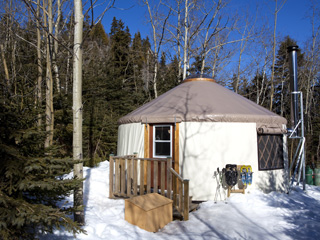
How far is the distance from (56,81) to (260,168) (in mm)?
9200

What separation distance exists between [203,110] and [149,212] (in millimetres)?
3166

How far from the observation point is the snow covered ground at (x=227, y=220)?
13.5ft

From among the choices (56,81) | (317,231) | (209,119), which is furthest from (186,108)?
(56,81)

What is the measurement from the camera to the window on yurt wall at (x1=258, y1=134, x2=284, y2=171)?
6816mm

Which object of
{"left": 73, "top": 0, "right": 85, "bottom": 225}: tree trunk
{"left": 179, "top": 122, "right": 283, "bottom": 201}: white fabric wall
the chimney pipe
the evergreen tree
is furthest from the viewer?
the chimney pipe

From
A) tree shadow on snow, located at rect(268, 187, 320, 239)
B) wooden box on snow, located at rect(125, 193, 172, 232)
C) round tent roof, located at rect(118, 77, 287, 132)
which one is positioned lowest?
tree shadow on snow, located at rect(268, 187, 320, 239)

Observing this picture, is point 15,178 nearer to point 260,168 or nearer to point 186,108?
point 186,108

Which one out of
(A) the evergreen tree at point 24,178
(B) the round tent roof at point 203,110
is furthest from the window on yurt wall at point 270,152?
(A) the evergreen tree at point 24,178

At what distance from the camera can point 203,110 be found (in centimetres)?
665

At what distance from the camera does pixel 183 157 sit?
6.44 meters

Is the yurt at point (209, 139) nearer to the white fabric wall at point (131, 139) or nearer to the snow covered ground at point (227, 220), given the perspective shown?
the white fabric wall at point (131, 139)

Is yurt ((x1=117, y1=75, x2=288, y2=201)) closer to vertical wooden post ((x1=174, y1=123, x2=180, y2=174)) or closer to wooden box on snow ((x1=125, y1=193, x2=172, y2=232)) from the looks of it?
vertical wooden post ((x1=174, y1=123, x2=180, y2=174))

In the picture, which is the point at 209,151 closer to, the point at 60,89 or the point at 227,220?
the point at 227,220

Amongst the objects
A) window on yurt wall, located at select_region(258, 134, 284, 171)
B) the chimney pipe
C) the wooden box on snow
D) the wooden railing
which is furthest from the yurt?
the wooden box on snow
